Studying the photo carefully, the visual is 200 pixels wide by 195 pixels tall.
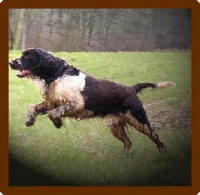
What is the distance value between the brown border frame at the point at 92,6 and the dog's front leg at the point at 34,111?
0.88 feet

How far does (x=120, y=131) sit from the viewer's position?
19.1 m

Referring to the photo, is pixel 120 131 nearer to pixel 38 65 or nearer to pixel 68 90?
pixel 68 90

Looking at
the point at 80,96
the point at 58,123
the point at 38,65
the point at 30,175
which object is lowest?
the point at 30,175

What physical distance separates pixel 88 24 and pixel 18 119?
4.43 ft

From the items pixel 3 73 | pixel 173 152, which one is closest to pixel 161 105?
pixel 173 152

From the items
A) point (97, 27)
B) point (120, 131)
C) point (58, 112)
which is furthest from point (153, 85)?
point (58, 112)

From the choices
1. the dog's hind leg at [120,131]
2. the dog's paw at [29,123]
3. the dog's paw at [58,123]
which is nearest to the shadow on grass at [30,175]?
the dog's paw at [29,123]

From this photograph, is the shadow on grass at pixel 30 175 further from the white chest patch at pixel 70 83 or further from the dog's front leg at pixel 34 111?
the white chest patch at pixel 70 83

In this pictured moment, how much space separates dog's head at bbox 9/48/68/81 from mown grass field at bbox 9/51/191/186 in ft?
0.28

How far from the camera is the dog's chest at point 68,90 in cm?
1898

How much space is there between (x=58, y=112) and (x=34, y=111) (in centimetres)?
28

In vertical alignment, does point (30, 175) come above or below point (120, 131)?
below

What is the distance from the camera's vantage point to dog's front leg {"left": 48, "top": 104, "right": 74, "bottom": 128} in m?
19.0

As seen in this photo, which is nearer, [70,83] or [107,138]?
[70,83]
